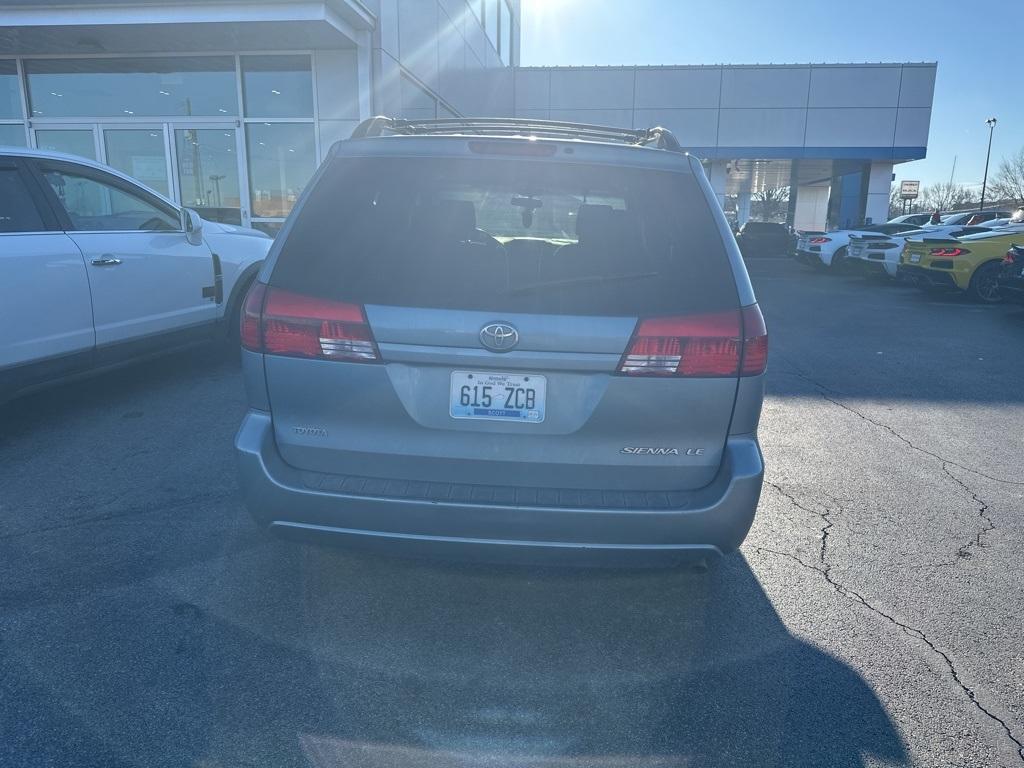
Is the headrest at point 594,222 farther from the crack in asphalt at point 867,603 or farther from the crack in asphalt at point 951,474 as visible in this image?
the crack in asphalt at point 951,474

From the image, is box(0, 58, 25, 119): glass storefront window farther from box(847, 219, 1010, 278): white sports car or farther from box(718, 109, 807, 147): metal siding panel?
box(718, 109, 807, 147): metal siding panel

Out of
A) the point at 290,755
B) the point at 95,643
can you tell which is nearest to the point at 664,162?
the point at 290,755

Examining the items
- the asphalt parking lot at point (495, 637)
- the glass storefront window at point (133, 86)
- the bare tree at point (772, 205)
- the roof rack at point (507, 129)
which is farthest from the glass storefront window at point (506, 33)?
the bare tree at point (772, 205)

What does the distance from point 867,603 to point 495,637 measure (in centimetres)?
156

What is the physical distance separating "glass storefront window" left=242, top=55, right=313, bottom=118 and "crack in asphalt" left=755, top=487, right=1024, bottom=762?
37.3 feet

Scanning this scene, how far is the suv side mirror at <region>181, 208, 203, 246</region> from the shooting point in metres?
6.08

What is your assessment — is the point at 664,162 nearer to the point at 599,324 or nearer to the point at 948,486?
the point at 599,324

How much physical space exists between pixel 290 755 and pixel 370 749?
0.23 meters

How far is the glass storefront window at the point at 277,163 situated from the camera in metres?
13.2

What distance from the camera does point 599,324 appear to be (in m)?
2.49

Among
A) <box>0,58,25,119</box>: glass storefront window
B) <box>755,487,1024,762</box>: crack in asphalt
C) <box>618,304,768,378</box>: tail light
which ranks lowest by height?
<box>755,487,1024,762</box>: crack in asphalt

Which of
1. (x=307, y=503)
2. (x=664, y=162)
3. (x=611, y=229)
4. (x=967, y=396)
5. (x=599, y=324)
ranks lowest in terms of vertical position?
(x=967, y=396)

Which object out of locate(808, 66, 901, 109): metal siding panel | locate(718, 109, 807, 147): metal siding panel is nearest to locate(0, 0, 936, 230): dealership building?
locate(718, 109, 807, 147): metal siding panel

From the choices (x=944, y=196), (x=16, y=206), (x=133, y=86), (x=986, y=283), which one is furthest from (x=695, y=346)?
(x=944, y=196)
